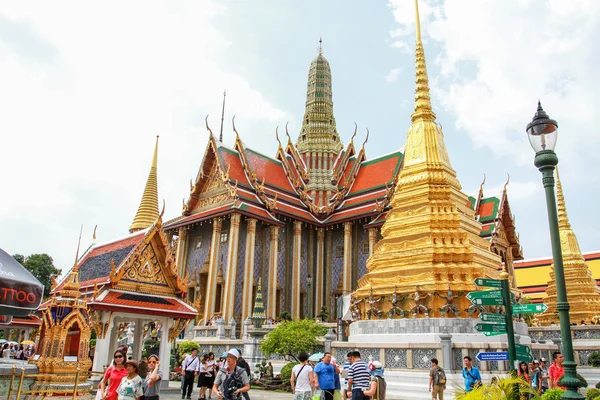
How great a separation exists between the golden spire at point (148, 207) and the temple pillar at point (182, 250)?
5566 mm

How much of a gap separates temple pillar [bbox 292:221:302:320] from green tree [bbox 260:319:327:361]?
1084 centimetres

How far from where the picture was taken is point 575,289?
66.6ft

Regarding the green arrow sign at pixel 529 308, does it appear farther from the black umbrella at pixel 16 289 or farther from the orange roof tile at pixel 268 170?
the orange roof tile at pixel 268 170

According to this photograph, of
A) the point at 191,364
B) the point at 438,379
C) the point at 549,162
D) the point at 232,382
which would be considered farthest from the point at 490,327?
the point at 191,364

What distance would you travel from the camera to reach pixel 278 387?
13.2 meters

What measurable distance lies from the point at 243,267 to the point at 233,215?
8.11ft

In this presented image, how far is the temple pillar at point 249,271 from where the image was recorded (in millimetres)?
22953

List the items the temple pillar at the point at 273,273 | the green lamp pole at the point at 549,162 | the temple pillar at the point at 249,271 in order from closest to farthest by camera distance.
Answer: the green lamp pole at the point at 549,162
the temple pillar at the point at 249,271
the temple pillar at the point at 273,273

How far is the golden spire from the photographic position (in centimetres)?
3193

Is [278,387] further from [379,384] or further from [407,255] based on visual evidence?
[379,384]

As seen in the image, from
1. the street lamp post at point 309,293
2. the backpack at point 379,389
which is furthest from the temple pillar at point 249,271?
the backpack at point 379,389

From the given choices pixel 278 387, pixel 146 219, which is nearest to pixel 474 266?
pixel 278 387

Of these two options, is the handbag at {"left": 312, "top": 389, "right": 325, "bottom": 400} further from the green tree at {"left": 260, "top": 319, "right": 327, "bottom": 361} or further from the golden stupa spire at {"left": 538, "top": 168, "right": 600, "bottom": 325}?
the golden stupa spire at {"left": 538, "top": 168, "right": 600, "bottom": 325}

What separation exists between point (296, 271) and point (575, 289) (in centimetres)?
1226
